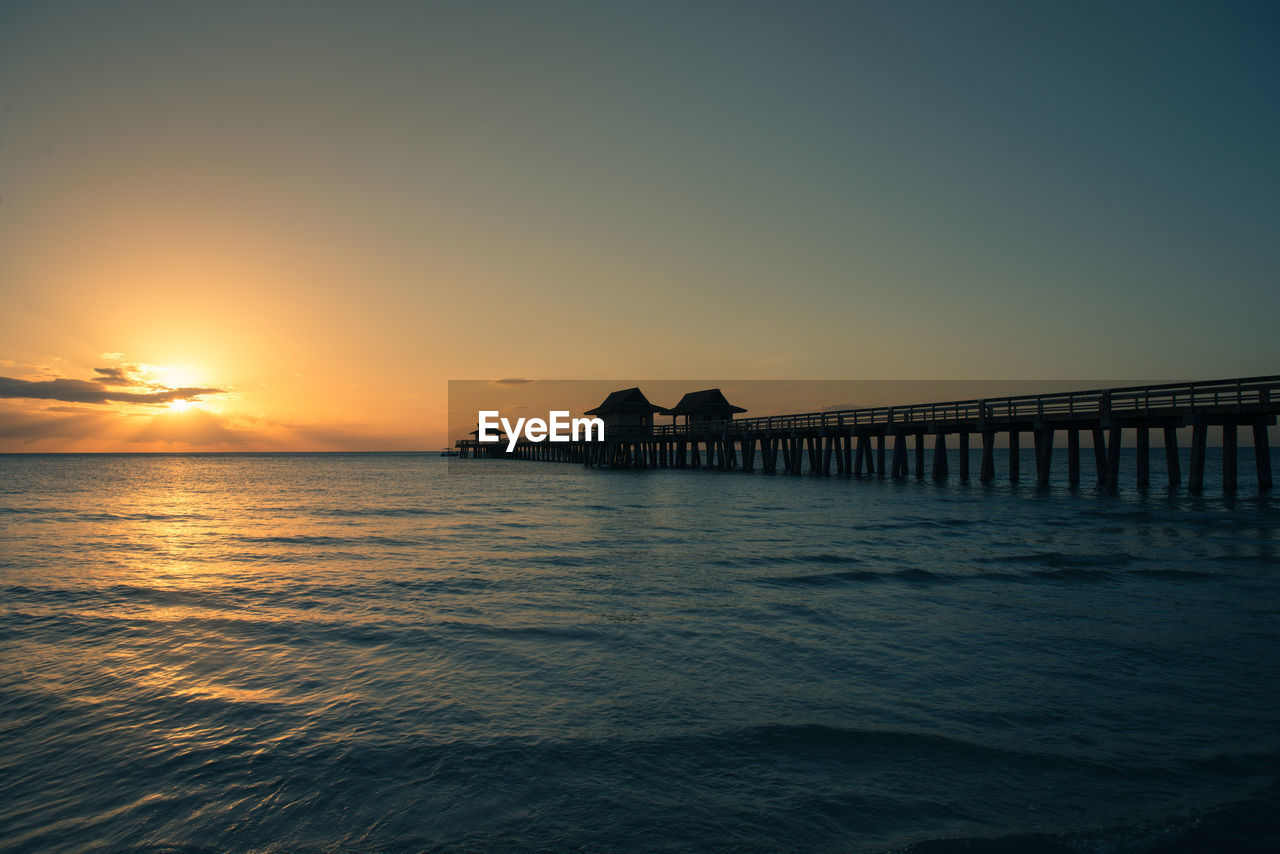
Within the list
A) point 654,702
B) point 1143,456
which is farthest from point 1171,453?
point 654,702

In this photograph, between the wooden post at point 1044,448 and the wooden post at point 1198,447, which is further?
the wooden post at point 1044,448

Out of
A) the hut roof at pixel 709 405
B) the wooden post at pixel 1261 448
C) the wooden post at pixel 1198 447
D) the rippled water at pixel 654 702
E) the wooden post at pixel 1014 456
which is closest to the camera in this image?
the rippled water at pixel 654 702

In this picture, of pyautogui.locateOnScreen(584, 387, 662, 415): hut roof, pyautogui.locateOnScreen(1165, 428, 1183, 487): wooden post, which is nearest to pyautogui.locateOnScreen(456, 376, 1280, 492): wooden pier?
pyautogui.locateOnScreen(1165, 428, 1183, 487): wooden post

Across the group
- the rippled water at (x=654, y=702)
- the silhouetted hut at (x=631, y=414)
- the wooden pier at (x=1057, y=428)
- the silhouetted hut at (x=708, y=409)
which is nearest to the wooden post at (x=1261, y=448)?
the wooden pier at (x=1057, y=428)

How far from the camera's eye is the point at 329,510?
29.0 metres

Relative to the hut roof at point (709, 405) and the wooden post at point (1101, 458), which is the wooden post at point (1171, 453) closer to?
the wooden post at point (1101, 458)

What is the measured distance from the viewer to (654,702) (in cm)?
581

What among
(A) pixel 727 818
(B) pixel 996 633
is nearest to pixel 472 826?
(A) pixel 727 818

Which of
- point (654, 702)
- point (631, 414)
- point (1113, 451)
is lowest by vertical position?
point (654, 702)

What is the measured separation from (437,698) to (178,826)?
7.12ft

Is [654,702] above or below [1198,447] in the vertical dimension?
below

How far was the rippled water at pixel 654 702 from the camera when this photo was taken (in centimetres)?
400

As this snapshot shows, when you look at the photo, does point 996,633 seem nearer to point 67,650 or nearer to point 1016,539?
point 1016,539

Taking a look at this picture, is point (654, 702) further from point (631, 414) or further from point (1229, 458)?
point (631, 414)
